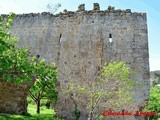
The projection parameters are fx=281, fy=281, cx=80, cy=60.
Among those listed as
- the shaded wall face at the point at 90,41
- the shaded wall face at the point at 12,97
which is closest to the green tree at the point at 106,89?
the shaded wall face at the point at 90,41

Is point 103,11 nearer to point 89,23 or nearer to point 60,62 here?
point 89,23

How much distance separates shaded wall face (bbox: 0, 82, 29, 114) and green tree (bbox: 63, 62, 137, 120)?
104 inches

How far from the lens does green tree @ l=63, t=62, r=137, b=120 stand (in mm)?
14219

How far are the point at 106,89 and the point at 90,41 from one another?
10.4ft

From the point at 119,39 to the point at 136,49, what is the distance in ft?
3.74

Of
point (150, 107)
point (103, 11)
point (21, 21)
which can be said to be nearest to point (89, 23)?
point (103, 11)

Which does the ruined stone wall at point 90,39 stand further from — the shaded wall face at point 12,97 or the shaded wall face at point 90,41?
the shaded wall face at point 12,97

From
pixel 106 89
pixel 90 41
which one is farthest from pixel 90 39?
pixel 106 89

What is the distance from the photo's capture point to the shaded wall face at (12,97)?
46.6 ft

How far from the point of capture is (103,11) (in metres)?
16.8

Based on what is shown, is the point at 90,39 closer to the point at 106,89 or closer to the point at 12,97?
the point at 106,89

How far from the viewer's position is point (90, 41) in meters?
16.5

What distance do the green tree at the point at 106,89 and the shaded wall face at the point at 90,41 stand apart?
524 millimetres

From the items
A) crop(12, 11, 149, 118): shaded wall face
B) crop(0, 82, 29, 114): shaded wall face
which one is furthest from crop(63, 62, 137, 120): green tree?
crop(0, 82, 29, 114): shaded wall face
